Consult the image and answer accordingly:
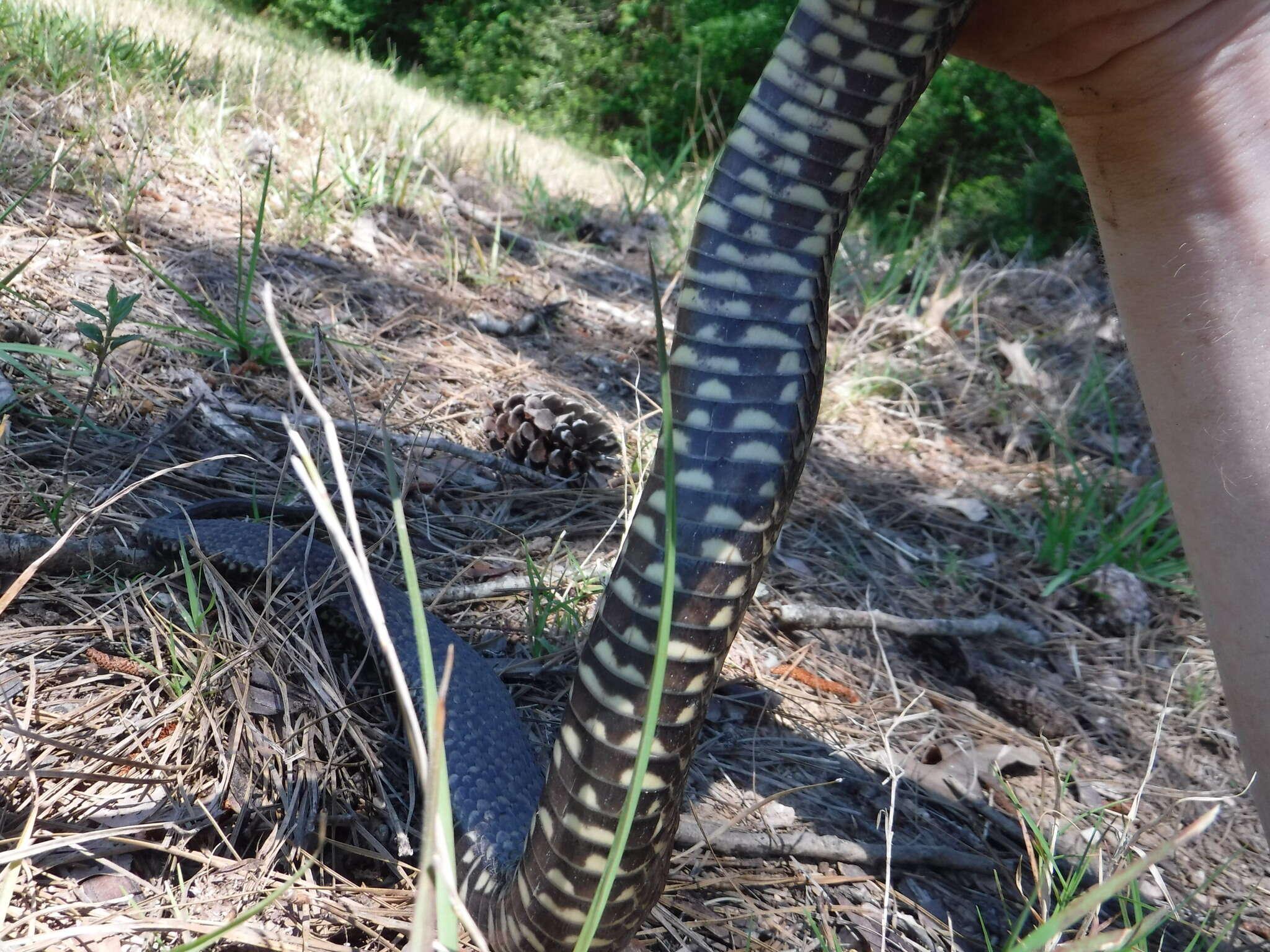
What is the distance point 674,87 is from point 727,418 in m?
10.6

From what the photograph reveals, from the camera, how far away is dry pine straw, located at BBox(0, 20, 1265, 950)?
120 centimetres

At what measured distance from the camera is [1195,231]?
126 centimetres

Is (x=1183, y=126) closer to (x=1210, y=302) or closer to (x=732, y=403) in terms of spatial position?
(x=1210, y=302)

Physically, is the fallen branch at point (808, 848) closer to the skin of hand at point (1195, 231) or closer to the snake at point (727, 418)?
the snake at point (727, 418)

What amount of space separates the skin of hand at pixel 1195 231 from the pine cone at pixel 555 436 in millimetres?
1284

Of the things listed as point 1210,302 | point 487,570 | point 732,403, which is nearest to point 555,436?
point 487,570

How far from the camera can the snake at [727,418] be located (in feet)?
3.21

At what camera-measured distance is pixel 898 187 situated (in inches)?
468

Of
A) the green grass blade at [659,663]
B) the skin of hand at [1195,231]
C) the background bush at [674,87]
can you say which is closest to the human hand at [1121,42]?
the skin of hand at [1195,231]

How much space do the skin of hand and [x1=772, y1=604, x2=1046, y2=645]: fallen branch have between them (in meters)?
0.80

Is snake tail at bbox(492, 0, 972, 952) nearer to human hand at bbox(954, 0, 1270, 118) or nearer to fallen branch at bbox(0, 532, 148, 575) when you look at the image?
human hand at bbox(954, 0, 1270, 118)

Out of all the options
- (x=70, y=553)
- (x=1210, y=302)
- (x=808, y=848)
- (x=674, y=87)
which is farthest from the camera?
(x=674, y=87)

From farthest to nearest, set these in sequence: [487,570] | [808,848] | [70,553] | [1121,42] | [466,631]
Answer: [487,570] < [466,631] < [70,553] < [808,848] < [1121,42]

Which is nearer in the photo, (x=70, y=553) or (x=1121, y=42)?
(x=1121, y=42)
